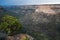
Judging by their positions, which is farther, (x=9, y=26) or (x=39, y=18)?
(x=39, y=18)

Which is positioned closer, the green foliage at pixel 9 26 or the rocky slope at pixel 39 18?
the green foliage at pixel 9 26

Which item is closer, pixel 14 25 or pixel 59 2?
pixel 14 25

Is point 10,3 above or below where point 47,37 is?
above

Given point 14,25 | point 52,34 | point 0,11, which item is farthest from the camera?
point 0,11

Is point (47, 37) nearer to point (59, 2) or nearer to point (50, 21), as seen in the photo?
point (50, 21)

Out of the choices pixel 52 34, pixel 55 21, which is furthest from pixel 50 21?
pixel 52 34

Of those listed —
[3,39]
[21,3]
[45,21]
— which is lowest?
[3,39]

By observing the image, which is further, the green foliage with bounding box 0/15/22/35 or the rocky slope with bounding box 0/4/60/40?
the rocky slope with bounding box 0/4/60/40

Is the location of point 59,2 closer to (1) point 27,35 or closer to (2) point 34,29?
(2) point 34,29

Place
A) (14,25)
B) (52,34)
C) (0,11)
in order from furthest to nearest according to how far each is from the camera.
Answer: (0,11)
(52,34)
(14,25)

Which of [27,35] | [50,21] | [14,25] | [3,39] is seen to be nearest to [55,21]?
[50,21]
